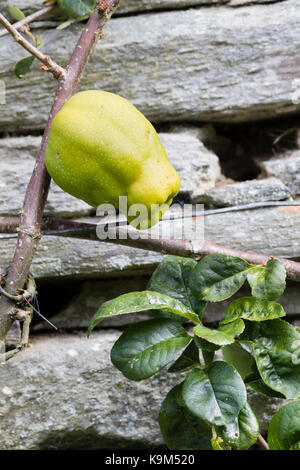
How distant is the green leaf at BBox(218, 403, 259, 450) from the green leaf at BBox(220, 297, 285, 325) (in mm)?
140

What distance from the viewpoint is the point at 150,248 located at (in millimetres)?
763

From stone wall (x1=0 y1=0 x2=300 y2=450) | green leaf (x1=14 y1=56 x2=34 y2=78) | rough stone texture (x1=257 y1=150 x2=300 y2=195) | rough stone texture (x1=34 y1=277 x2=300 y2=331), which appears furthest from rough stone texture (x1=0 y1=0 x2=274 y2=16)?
rough stone texture (x1=34 y1=277 x2=300 y2=331)

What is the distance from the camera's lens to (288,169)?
0.98 m

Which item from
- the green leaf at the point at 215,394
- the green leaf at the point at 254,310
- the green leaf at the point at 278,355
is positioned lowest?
the green leaf at the point at 278,355

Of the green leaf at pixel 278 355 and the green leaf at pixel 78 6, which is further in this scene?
the green leaf at pixel 78 6

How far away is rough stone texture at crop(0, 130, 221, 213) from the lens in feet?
3.17

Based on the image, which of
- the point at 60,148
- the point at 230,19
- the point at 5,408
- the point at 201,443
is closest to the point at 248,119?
the point at 230,19

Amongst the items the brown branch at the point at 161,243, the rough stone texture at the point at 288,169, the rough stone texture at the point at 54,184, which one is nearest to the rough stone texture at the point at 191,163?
the rough stone texture at the point at 54,184

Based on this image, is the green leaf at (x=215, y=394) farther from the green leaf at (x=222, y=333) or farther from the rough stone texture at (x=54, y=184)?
the rough stone texture at (x=54, y=184)

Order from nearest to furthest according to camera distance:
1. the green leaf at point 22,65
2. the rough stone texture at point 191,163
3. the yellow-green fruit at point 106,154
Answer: the yellow-green fruit at point 106,154 < the green leaf at point 22,65 < the rough stone texture at point 191,163

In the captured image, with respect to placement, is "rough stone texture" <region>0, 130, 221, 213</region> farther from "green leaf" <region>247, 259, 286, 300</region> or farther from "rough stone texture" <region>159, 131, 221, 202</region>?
"green leaf" <region>247, 259, 286, 300</region>

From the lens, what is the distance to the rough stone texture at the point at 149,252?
0.92 meters

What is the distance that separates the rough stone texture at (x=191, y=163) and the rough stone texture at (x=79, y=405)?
1.22 ft

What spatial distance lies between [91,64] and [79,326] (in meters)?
0.55
